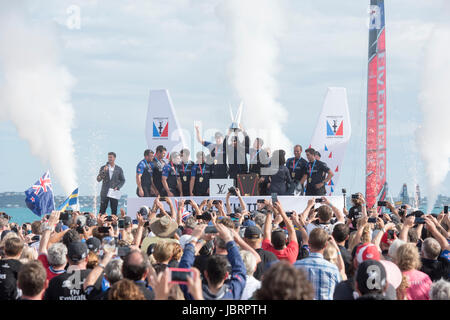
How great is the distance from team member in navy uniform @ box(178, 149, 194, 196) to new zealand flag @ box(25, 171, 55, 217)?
329 centimetres

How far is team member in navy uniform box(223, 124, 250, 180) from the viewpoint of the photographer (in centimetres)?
1445

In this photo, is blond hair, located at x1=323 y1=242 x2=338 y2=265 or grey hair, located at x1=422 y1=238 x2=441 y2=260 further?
grey hair, located at x1=422 y1=238 x2=441 y2=260

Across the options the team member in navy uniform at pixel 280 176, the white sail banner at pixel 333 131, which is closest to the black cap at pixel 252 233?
the team member in navy uniform at pixel 280 176

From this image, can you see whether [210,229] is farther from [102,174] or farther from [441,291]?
[102,174]

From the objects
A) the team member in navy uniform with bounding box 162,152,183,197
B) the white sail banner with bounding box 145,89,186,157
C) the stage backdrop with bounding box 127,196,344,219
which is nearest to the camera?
the stage backdrop with bounding box 127,196,344,219

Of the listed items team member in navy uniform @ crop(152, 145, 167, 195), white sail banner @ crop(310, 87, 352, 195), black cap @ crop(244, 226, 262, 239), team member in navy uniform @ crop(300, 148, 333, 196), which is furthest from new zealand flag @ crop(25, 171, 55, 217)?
black cap @ crop(244, 226, 262, 239)

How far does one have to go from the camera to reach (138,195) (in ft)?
50.9

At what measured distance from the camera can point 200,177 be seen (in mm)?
14820

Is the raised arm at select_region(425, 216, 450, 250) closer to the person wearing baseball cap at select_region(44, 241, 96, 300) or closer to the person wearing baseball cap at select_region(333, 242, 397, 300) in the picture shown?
the person wearing baseball cap at select_region(333, 242, 397, 300)

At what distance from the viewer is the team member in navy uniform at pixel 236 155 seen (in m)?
14.4

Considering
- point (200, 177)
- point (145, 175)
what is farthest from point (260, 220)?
point (145, 175)

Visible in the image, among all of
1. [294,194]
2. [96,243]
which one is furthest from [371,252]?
[294,194]

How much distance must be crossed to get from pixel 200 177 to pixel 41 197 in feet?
13.1
